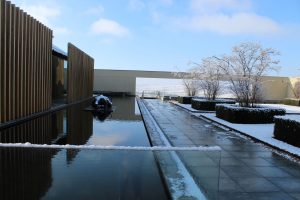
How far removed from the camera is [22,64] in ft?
44.7

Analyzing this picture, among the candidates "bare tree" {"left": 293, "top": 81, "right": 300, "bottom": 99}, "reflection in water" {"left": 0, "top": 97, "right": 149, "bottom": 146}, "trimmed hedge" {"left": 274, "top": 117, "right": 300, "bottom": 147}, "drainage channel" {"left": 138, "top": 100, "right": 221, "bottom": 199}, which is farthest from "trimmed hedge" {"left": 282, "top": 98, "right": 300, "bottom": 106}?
"drainage channel" {"left": 138, "top": 100, "right": 221, "bottom": 199}

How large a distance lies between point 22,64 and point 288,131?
31.4 feet

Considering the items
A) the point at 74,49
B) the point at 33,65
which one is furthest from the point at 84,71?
the point at 33,65

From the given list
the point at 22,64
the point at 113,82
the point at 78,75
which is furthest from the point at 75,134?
the point at 113,82

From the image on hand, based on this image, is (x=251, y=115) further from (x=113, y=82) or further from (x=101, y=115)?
(x=113, y=82)

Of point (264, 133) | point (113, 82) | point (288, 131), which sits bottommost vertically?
point (264, 133)

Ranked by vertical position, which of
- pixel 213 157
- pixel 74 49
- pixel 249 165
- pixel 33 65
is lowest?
pixel 249 165

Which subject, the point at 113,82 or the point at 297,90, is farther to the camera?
the point at 113,82

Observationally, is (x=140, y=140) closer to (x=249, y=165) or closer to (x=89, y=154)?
(x=249, y=165)

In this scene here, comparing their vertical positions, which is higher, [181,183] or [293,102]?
[293,102]

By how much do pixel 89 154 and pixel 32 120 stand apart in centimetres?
961

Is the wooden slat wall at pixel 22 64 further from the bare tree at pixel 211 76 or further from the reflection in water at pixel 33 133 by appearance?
the bare tree at pixel 211 76

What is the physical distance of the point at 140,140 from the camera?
33.5 ft

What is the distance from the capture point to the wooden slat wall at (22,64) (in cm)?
1182
